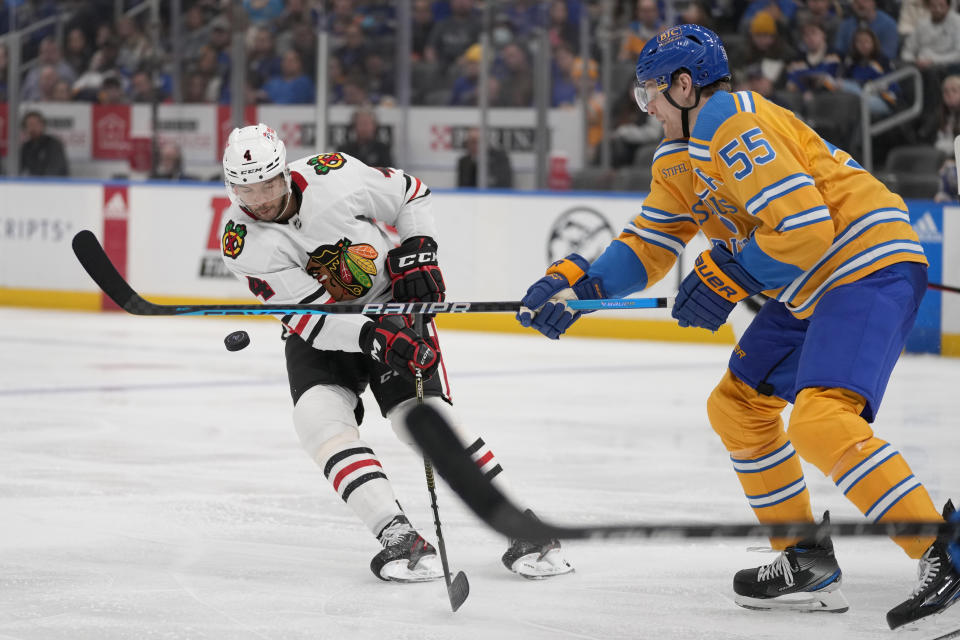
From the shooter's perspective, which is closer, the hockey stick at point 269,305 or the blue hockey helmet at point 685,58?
the blue hockey helmet at point 685,58

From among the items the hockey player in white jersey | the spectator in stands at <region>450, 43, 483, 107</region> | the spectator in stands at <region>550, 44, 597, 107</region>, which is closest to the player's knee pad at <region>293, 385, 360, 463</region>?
the hockey player in white jersey

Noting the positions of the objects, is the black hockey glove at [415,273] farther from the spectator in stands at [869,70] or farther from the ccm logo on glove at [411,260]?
the spectator in stands at [869,70]

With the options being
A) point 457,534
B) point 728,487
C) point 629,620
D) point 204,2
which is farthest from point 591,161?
point 629,620

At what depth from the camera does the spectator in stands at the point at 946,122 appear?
25.6ft

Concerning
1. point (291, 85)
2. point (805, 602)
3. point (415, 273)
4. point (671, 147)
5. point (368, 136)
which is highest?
point (671, 147)

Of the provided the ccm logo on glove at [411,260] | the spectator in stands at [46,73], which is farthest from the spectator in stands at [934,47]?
the spectator in stands at [46,73]

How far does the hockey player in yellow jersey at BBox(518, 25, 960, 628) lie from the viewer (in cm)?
249

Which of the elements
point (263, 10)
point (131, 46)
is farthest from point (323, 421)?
point (131, 46)

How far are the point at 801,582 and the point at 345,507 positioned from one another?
1.38m

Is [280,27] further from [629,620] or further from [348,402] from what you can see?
[629,620]

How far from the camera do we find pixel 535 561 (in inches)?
123

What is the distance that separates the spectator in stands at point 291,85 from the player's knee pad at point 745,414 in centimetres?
697

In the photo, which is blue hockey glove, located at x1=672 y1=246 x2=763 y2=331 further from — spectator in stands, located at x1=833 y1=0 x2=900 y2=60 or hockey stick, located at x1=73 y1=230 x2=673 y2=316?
spectator in stands, located at x1=833 y1=0 x2=900 y2=60

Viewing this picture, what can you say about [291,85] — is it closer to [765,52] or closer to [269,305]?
[765,52]
